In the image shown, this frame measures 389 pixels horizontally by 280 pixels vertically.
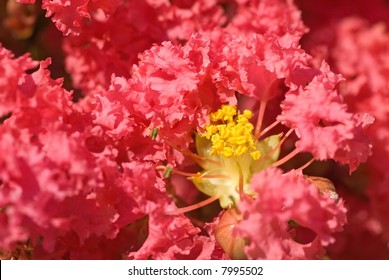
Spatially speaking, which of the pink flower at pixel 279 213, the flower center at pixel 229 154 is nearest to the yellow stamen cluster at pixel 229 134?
the flower center at pixel 229 154

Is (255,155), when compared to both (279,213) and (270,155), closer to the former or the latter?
(270,155)

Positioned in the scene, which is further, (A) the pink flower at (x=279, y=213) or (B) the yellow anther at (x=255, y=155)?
(B) the yellow anther at (x=255, y=155)

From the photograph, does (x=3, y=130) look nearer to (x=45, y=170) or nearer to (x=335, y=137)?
(x=45, y=170)

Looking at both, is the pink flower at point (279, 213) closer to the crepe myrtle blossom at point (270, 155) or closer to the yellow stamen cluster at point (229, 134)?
the crepe myrtle blossom at point (270, 155)

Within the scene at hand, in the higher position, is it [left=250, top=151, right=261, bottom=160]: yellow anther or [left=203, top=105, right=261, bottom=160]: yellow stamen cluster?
[left=203, top=105, right=261, bottom=160]: yellow stamen cluster

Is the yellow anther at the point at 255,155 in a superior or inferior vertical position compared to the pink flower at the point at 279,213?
inferior

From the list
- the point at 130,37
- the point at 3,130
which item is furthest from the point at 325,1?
the point at 3,130

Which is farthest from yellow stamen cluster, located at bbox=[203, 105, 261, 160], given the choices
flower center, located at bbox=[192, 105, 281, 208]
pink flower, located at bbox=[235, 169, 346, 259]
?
pink flower, located at bbox=[235, 169, 346, 259]

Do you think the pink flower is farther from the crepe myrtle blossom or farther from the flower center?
the flower center

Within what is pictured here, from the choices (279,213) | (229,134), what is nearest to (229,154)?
(229,134)
